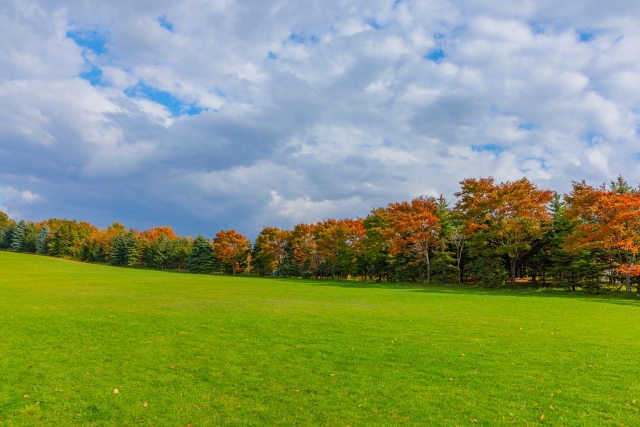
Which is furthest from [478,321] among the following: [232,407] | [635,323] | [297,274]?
[297,274]

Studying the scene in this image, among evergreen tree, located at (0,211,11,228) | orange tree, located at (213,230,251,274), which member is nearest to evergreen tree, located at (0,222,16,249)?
evergreen tree, located at (0,211,11,228)

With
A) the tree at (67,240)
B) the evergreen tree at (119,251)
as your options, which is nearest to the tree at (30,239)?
the tree at (67,240)

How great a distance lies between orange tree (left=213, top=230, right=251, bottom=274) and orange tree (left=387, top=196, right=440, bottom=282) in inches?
1761

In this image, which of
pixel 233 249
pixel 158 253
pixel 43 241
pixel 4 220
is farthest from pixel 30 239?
pixel 233 249

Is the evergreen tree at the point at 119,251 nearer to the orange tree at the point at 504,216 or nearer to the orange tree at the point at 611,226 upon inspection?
the orange tree at the point at 504,216

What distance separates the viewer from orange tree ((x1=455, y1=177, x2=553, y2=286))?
137 ft

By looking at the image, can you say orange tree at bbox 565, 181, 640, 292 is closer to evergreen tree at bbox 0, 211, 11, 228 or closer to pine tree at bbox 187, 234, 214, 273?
pine tree at bbox 187, 234, 214, 273

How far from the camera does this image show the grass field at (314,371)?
7062 mm

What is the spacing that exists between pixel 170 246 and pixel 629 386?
10648cm

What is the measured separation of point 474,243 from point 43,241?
13895 cm

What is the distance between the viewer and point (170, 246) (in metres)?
102

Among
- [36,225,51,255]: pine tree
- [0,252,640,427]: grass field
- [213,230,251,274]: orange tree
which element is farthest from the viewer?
[36,225,51,255]: pine tree

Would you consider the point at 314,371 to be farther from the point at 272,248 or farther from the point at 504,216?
the point at 272,248

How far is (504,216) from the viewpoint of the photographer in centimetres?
4391
